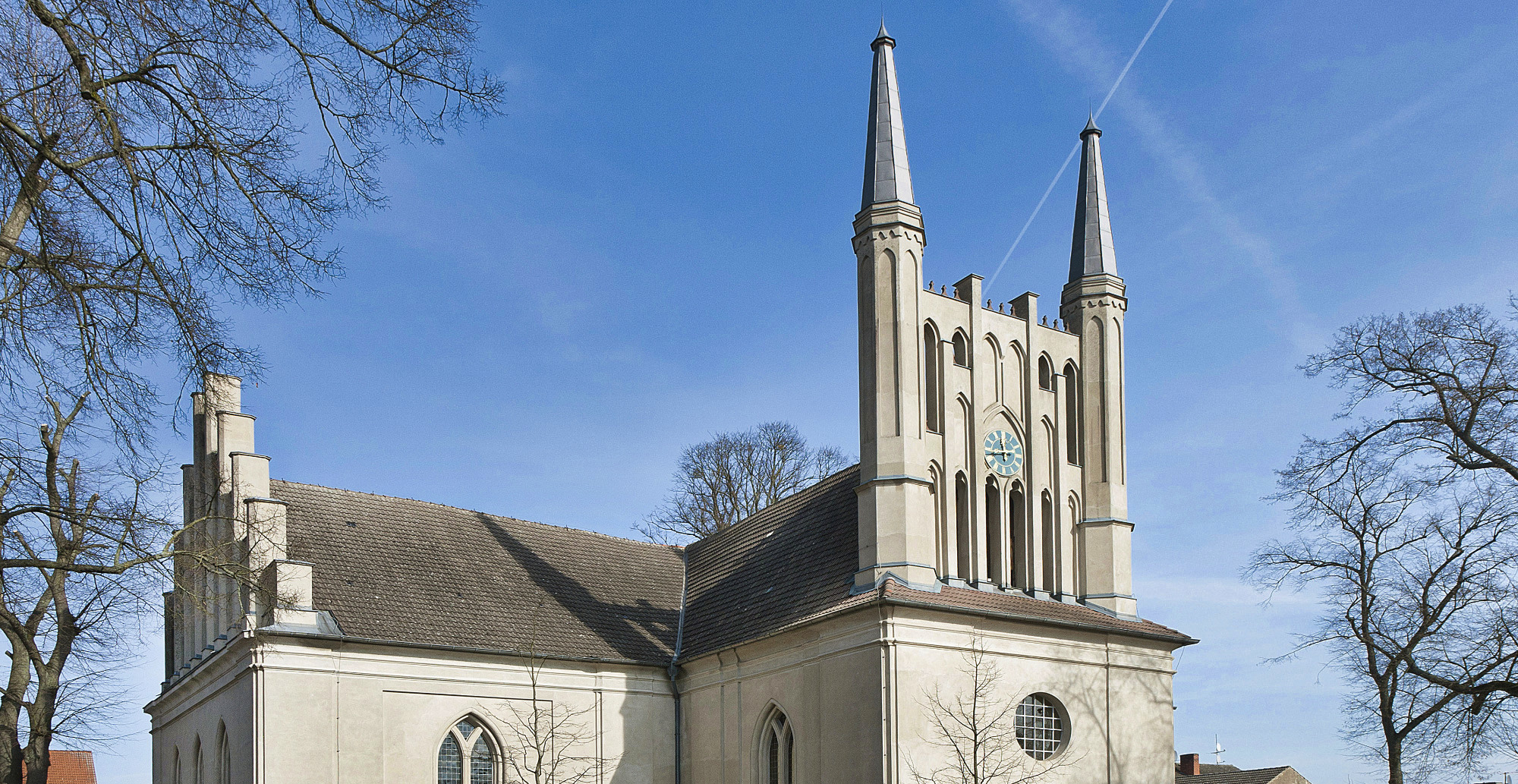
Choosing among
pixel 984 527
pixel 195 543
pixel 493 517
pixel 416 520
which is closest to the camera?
pixel 195 543

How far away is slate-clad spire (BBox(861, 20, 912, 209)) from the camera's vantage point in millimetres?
26219

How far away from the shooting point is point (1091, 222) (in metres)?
29.6

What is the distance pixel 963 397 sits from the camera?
2641 cm

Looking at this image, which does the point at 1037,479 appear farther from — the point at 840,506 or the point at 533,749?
the point at 533,749

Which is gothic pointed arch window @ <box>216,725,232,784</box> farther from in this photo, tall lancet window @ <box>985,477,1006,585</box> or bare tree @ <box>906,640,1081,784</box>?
tall lancet window @ <box>985,477,1006,585</box>

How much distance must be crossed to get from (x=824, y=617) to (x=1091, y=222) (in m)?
11.7

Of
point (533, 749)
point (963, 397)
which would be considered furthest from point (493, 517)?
point (963, 397)

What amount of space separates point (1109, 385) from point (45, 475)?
860 inches

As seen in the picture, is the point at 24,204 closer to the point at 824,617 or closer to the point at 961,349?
the point at 824,617

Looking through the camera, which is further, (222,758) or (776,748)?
(222,758)

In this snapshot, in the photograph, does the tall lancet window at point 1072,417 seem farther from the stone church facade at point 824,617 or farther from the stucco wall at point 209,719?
the stucco wall at point 209,719

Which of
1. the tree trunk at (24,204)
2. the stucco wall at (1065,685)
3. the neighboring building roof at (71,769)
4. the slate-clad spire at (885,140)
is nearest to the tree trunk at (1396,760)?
the stucco wall at (1065,685)

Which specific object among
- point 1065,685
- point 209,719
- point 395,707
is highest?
point 1065,685

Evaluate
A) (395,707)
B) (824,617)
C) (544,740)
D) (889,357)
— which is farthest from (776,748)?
(889,357)
